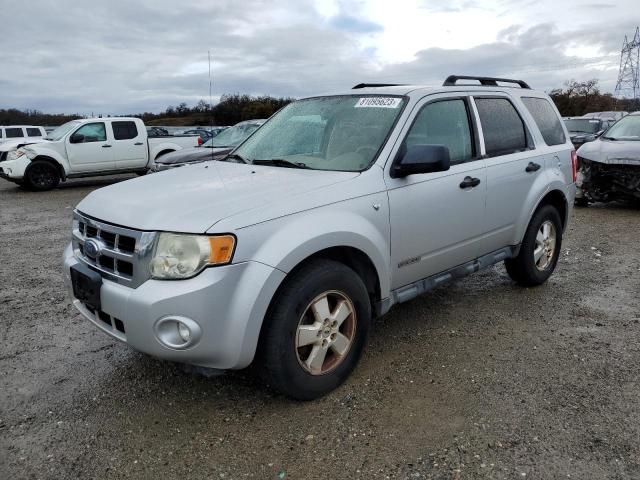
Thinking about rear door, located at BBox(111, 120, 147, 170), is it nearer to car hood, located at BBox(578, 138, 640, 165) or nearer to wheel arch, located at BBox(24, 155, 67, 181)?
wheel arch, located at BBox(24, 155, 67, 181)

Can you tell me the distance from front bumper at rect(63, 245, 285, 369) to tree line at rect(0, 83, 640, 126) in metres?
2.65

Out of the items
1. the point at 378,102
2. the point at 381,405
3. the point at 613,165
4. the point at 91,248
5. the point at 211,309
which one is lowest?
the point at 381,405

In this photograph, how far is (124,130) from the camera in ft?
48.9

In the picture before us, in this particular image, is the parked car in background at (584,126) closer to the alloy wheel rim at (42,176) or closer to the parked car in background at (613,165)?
the parked car in background at (613,165)

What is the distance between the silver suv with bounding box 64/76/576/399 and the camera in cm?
268

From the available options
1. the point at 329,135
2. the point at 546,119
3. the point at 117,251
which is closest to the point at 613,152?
the point at 546,119

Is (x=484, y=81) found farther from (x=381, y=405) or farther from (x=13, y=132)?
(x=13, y=132)

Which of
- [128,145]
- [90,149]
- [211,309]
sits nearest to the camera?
[211,309]

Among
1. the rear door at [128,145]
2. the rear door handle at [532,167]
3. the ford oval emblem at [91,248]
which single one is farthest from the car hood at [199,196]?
the rear door at [128,145]

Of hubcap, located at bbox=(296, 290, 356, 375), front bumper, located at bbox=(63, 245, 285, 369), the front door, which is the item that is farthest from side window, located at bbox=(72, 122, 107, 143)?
hubcap, located at bbox=(296, 290, 356, 375)

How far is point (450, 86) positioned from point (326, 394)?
2514mm

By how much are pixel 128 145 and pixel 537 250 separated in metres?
12.5

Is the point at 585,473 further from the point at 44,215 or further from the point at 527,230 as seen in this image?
the point at 44,215

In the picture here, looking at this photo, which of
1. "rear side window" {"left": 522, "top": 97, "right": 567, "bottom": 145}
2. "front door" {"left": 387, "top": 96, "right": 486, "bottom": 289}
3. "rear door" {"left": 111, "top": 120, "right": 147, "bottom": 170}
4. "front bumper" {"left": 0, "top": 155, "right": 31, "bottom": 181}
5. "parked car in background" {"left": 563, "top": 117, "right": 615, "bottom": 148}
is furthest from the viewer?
"parked car in background" {"left": 563, "top": 117, "right": 615, "bottom": 148}
